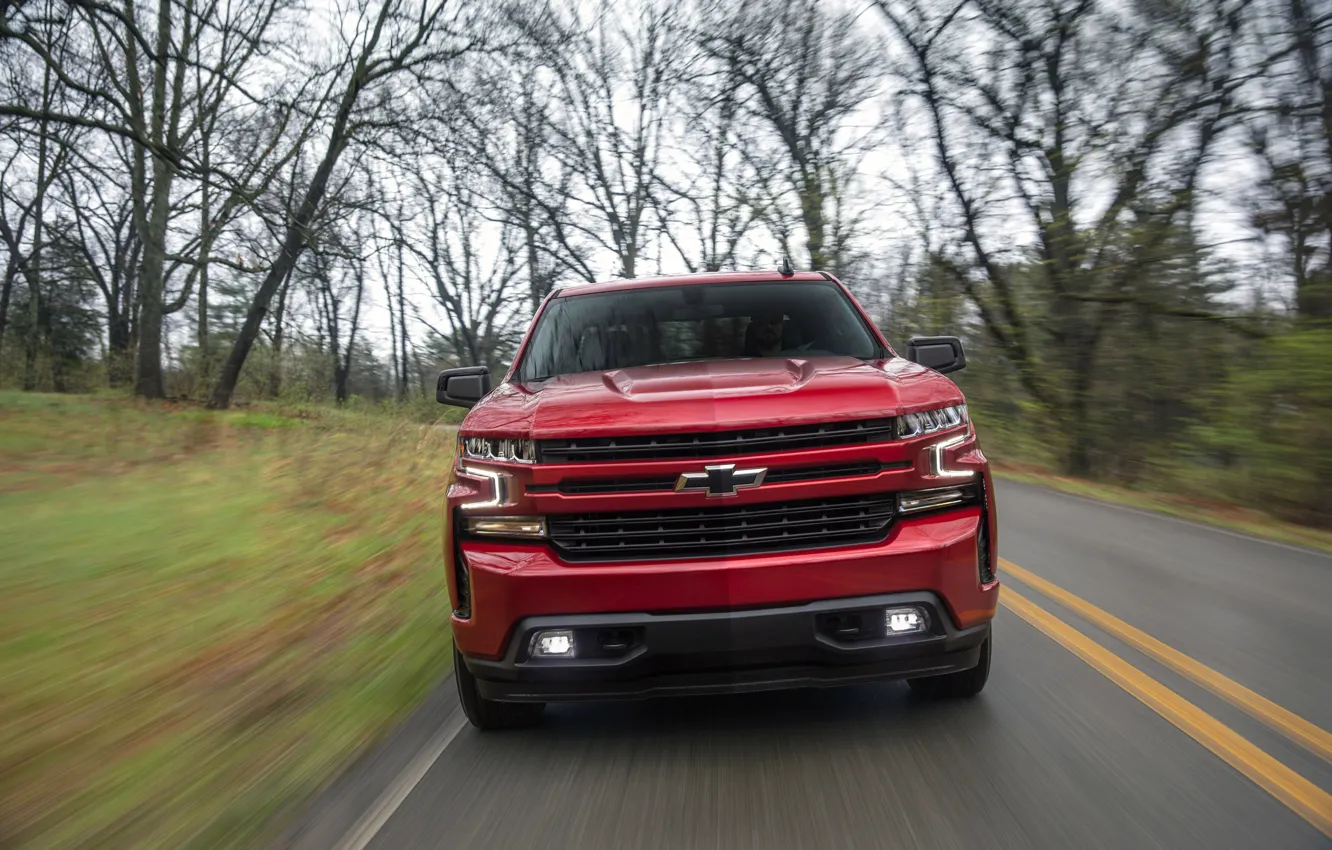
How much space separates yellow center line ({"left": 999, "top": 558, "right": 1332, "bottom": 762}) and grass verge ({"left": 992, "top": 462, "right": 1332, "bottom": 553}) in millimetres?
3706

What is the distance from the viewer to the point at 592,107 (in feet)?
85.7

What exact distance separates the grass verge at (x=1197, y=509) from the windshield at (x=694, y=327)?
551cm

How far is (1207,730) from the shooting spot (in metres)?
3.57

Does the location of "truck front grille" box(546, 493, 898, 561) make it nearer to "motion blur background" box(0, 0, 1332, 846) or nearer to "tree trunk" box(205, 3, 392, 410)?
"motion blur background" box(0, 0, 1332, 846)

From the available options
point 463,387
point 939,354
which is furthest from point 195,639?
point 939,354

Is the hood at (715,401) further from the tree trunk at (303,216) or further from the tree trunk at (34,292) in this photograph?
the tree trunk at (34,292)

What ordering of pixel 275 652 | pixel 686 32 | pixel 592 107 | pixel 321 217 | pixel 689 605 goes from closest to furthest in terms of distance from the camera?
pixel 689 605 → pixel 275 652 → pixel 321 217 → pixel 686 32 → pixel 592 107

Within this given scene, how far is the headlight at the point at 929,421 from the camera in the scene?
341 centimetres

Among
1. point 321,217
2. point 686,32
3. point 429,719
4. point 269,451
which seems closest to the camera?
point 429,719

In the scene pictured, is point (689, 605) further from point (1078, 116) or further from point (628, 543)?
point (1078, 116)

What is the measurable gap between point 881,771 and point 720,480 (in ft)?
3.47

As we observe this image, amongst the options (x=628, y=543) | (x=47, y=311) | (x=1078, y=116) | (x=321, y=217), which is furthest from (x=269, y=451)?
(x=47, y=311)

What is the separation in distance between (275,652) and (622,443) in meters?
3.10

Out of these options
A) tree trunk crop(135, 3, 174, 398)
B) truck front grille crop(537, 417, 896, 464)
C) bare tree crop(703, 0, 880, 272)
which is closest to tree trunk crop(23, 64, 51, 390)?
tree trunk crop(135, 3, 174, 398)
